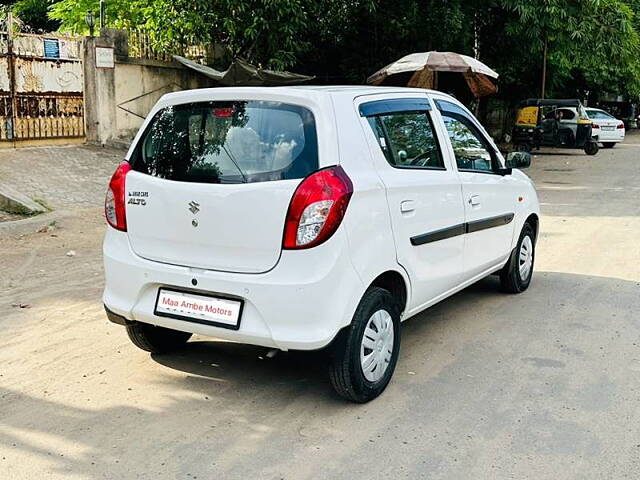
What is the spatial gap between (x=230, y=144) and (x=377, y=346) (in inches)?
55.5

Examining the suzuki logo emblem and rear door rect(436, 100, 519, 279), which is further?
rear door rect(436, 100, 519, 279)

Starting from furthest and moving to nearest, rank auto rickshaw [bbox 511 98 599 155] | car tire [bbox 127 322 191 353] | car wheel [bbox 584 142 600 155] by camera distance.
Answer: car wheel [bbox 584 142 600 155]
auto rickshaw [bbox 511 98 599 155]
car tire [bbox 127 322 191 353]

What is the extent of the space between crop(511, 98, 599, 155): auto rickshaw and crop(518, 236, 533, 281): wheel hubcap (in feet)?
56.7

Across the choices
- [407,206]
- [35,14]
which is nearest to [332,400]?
[407,206]

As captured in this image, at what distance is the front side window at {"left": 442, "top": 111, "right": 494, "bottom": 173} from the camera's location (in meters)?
5.18

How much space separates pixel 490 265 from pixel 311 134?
246 centimetres

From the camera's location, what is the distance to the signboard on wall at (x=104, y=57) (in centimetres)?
1496

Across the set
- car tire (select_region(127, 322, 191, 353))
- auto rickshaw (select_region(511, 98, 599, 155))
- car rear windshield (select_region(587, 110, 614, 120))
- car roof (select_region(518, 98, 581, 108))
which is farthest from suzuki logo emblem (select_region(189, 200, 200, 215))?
car rear windshield (select_region(587, 110, 614, 120))

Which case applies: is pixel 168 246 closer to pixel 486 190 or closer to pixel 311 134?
pixel 311 134

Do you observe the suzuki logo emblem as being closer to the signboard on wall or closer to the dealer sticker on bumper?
the dealer sticker on bumper

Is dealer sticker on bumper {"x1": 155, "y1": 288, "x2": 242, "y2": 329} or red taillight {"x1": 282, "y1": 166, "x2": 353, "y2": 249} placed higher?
red taillight {"x1": 282, "y1": 166, "x2": 353, "y2": 249}

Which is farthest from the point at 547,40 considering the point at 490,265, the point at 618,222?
the point at 490,265

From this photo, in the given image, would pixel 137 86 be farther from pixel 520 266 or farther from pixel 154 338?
pixel 154 338

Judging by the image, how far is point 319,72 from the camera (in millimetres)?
20641
